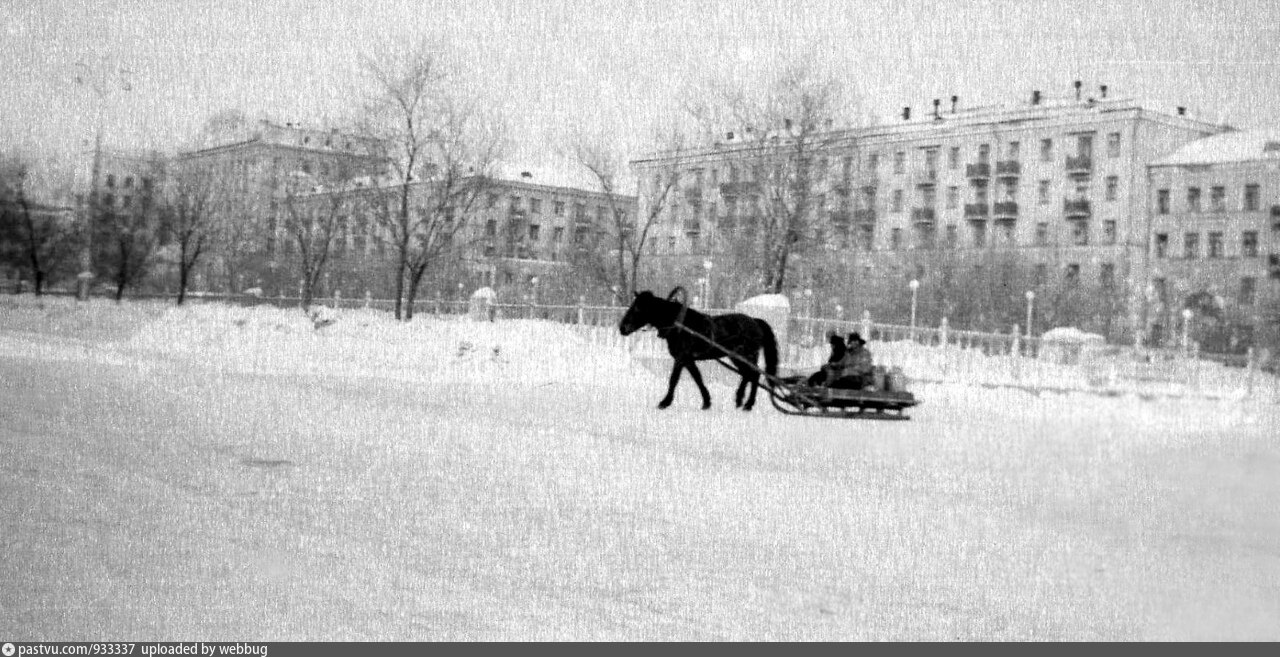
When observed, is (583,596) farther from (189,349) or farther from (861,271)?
(861,271)

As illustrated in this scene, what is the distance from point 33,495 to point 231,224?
154 ft

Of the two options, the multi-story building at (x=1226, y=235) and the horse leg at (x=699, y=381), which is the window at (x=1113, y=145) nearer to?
the multi-story building at (x=1226, y=235)

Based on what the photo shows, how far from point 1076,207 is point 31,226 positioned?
4222cm

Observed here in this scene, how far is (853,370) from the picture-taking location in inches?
546

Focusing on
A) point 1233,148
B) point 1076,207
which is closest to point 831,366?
point 1233,148

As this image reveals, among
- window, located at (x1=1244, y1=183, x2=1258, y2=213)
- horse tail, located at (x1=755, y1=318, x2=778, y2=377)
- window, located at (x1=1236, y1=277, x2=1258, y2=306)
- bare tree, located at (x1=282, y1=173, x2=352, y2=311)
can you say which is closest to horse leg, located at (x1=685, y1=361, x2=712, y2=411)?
horse tail, located at (x1=755, y1=318, x2=778, y2=377)

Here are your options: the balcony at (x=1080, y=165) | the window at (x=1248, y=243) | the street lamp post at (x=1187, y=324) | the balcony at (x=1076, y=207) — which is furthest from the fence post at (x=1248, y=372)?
the balcony at (x=1080, y=165)

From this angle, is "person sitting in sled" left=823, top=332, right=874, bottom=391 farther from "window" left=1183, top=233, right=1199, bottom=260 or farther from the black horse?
"window" left=1183, top=233, right=1199, bottom=260

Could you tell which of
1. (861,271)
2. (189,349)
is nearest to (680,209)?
(861,271)

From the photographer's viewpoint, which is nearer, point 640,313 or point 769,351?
point 640,313

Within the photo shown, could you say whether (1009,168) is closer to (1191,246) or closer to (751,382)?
(1191,246)

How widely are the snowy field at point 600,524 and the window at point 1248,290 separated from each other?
8.60 m

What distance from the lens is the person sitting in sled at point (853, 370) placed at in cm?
1388

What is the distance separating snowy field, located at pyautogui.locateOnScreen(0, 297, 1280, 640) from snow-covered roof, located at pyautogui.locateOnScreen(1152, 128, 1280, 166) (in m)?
5.06
